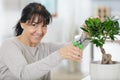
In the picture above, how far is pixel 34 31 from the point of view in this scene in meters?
1.40

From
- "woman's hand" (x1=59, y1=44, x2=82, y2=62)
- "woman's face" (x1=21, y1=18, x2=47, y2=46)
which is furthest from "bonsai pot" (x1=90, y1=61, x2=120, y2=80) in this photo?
"woman's face" (x1=21, y1=18, x2=47, y2=46)

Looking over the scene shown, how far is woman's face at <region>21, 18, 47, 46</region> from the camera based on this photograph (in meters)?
1.40

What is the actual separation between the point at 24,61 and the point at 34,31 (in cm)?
20

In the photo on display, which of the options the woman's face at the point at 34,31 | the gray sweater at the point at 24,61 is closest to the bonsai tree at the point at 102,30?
the gray sweater at the point at 24,61

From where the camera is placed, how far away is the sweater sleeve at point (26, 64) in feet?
3.81

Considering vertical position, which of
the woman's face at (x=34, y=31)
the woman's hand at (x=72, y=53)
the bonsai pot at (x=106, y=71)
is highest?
the woman's face at (x=34, y=31)

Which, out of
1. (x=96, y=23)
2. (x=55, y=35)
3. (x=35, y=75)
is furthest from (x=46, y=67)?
(x=55, y=35)

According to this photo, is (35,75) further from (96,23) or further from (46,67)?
(96,23)

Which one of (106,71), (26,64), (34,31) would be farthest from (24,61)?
(106,71)

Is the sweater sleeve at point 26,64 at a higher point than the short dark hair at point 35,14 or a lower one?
lower

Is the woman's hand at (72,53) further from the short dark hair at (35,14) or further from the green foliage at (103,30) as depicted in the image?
the short dark hair at (35,14)

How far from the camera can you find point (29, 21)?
1.42 meters

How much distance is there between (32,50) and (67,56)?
0.46 meters

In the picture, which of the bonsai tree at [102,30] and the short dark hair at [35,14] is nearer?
the bonsai tree at [102,30]
